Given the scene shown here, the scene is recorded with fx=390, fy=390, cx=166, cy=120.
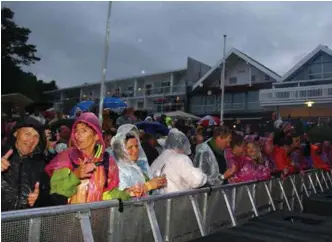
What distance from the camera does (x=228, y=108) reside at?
1342 inches

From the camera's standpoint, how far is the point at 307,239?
122 inches

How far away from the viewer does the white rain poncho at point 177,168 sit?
3.91 metres

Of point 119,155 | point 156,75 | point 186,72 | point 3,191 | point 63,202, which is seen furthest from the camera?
point 156,75

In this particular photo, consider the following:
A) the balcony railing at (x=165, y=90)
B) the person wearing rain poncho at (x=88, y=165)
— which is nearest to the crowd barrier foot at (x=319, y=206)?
the person wearing rain poncho at (x=88, y=165)

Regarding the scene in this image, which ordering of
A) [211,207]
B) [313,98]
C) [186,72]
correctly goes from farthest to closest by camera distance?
1. [186,72]
2. [313,98]
3. [211,207]

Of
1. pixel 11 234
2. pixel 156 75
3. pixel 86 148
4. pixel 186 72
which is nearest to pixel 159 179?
pixel 86 148

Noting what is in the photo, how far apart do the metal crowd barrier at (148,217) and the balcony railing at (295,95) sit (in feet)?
74.5

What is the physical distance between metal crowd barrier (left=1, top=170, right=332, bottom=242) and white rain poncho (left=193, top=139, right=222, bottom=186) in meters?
0.24

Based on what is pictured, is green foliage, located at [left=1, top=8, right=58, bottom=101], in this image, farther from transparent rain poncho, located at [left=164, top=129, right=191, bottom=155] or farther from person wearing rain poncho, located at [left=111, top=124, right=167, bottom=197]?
transparent rain poncho, located at [left=164, top=129, right=191, bottom=155]

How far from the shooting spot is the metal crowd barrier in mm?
2402

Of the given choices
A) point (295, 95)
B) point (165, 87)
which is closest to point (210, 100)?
point (165, 87)

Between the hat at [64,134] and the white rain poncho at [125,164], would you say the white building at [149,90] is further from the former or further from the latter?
the white rain poncho at [125,164]

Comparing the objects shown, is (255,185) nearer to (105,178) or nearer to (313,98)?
(105,178)

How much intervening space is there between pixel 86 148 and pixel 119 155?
65 centimetres
